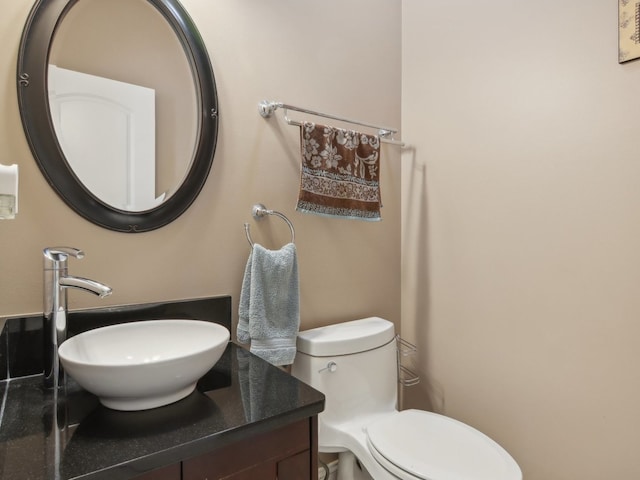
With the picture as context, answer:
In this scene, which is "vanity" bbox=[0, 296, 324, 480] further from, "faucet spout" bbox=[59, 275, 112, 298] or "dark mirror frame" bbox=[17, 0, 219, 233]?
"dark mirror frame" bbox=[17, 0, 219, 233]

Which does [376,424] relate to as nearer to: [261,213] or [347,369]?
[347,369]

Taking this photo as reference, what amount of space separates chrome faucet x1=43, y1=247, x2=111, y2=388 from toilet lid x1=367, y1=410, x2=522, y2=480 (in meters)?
0.97

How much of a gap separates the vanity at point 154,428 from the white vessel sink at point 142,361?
5cm

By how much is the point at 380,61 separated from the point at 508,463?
1.70 meters

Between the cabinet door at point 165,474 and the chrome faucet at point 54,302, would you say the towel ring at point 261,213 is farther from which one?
the cabinet door at point 165,474

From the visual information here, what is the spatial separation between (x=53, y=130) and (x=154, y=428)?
32.9 inches

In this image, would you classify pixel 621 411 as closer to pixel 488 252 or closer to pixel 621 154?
pixel 488 252

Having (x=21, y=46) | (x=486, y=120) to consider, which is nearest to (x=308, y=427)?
(x=21, y=46)

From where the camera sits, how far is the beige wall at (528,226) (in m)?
1.21

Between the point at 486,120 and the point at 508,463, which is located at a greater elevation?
the point at 486,120

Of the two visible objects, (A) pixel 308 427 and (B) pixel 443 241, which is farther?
(B) pixel 443 241

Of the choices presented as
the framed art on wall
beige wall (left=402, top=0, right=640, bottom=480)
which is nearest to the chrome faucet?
beige wall (left=402, top=0, right=640, bottom=480)

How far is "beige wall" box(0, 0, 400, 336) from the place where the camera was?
1.00 meters

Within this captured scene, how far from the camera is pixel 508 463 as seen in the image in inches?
45.3
